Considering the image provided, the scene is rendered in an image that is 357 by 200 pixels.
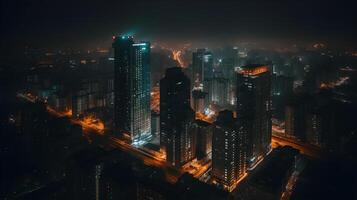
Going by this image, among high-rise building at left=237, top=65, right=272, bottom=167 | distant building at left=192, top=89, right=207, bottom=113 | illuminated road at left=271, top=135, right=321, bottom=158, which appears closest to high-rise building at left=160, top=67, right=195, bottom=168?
high-rise building at left=237, top=65, right=272, bottom=167

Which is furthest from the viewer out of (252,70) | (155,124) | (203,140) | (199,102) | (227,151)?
(199,102)

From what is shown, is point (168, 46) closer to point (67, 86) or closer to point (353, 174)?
point (67, 86)

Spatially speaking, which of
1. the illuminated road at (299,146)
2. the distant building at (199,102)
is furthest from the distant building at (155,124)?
the illuminated road at (299,146)

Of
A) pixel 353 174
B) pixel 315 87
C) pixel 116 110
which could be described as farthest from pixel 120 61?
pixel 315 87

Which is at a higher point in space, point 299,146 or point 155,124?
point 155,124

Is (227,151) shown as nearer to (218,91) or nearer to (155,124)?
(155,124)

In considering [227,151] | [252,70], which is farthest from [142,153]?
[252,70]

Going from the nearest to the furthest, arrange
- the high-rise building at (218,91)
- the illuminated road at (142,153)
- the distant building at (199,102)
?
1. the illuminated road at (142,153)
2. the distant building at (199,102)
3. the high-rise building at (218,91)

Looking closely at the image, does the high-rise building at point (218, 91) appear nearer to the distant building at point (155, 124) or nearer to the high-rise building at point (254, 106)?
the distant building at point (155, 124)

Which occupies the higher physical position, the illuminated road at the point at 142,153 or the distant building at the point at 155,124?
the distant building at the point at 155,124
